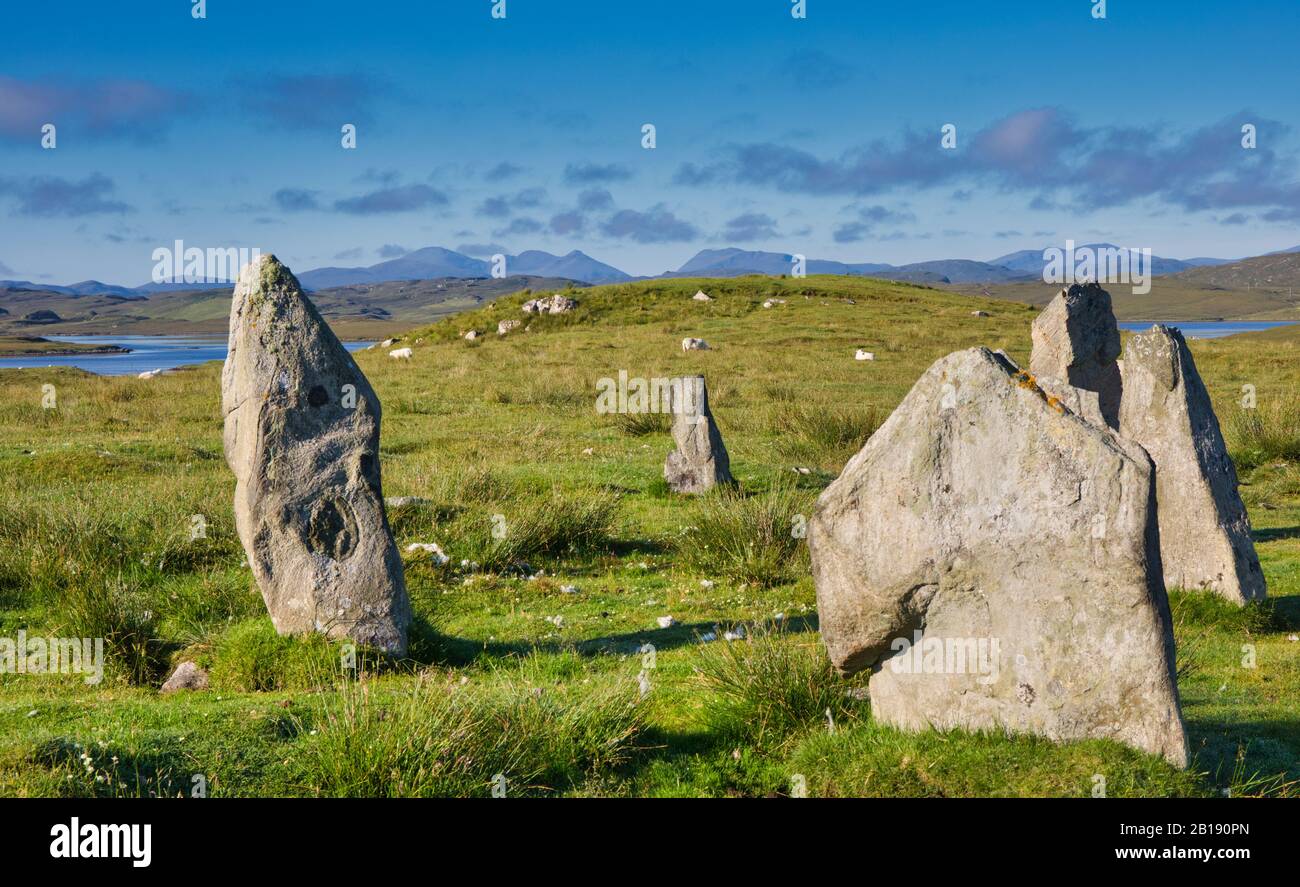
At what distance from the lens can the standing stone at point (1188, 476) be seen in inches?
399

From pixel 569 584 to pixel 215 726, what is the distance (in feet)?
18.4

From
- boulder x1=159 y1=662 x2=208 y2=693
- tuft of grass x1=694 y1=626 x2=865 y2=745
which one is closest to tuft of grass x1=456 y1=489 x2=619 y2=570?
boulder x1=159 y1=662 x2=208 y2=693

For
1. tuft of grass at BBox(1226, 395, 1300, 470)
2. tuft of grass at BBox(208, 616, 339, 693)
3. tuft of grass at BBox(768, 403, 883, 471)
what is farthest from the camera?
tuft of grass at BBox(768, 403, 883, 471)

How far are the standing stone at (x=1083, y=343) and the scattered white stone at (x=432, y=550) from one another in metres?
8.15

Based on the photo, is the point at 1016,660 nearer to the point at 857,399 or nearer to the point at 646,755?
the point at 646,755

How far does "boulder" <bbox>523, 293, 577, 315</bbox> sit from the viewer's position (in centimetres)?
6012

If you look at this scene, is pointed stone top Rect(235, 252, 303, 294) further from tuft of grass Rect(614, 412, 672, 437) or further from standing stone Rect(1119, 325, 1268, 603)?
tuft of grass Rect(614, 412, 672, 437)

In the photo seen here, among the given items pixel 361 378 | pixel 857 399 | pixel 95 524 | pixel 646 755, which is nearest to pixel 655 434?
pixel 857 399

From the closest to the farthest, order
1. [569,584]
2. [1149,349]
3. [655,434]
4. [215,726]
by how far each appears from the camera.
Result: [215,726]
[1149,349]
[569,584]
[655,434]

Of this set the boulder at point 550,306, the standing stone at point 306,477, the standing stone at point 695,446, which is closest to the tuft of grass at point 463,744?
the standing stone at point 306,477

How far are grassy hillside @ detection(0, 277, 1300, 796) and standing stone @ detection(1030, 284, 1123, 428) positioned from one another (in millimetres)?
3011

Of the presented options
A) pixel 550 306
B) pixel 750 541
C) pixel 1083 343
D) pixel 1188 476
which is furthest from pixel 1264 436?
pixel 550 306
